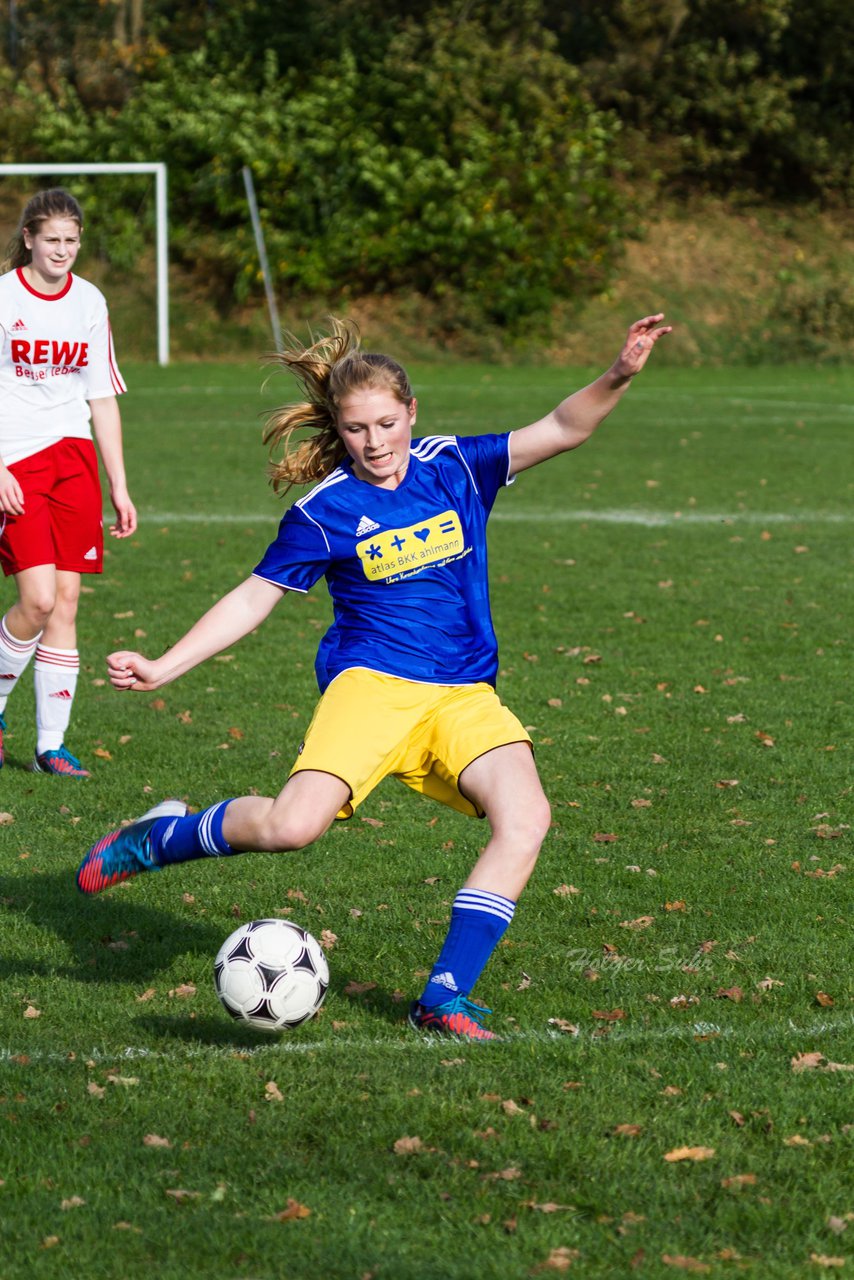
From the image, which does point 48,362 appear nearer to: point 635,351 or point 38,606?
point 38,606

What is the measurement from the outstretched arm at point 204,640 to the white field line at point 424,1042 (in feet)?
3.07

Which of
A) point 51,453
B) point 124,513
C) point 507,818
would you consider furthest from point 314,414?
point 124,513

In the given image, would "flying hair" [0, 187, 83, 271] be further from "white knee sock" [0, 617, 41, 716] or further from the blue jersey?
the blue jersey

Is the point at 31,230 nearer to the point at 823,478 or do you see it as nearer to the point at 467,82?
the point at 823,478

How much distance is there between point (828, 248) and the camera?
39.1 m

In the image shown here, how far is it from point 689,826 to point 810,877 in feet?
2.30

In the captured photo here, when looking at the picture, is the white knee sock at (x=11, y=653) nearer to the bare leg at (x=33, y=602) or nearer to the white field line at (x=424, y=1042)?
the bare leg at (x=33, y=602)

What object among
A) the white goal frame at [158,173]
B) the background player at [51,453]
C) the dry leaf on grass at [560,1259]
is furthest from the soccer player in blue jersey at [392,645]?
the white goal frame at [158,173]

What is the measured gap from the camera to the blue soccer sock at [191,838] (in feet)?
14.0

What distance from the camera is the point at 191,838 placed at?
4.30 meters

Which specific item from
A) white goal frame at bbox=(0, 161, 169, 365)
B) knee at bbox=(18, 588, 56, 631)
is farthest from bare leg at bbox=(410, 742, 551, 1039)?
white goal frame at bbox=(0, 161, 169, 365)

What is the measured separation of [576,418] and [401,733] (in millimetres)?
1060

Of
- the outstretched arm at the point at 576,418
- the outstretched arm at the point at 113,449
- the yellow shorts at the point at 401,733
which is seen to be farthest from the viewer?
the outstretched arm at the point at 113,449

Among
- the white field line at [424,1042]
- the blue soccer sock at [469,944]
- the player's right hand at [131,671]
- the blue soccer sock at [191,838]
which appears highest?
the player's right hand at [131,671]
